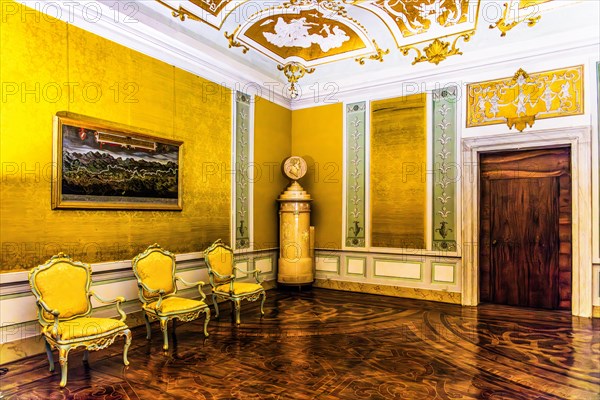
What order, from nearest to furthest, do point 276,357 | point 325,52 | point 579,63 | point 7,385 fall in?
point 7,385
point 276,357
point 579,63
point 325,52

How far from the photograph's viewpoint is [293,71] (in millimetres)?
6957

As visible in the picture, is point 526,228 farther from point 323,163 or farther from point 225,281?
point 225,281

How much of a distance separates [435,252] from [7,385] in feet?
17.3

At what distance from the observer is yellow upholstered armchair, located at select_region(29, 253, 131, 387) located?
10.9ft

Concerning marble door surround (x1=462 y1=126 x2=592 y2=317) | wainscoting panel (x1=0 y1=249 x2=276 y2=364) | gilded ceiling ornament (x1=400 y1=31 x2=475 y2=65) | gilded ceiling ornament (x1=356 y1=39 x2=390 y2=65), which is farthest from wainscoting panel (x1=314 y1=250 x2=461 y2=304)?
gilded ceiling ornament (x1=356 y1=39 x2=390 y2=65)

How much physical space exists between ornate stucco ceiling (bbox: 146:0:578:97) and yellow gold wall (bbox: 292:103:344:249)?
105 cm

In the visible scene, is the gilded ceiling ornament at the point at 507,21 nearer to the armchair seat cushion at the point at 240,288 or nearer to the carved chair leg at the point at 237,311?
the armchair seat cushion at the point at 240,288

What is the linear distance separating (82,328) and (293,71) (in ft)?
16.5

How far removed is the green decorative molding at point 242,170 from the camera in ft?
20.8

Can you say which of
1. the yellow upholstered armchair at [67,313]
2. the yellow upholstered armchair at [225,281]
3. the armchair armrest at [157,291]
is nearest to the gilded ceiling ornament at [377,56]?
the yellow upholstered armchair at [225,281]

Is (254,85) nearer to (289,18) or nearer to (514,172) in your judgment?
(289,18)

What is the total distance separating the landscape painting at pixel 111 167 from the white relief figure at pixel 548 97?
4815 mm


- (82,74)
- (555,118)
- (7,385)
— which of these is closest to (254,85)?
(82,74)

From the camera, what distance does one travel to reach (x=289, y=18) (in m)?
5.52
